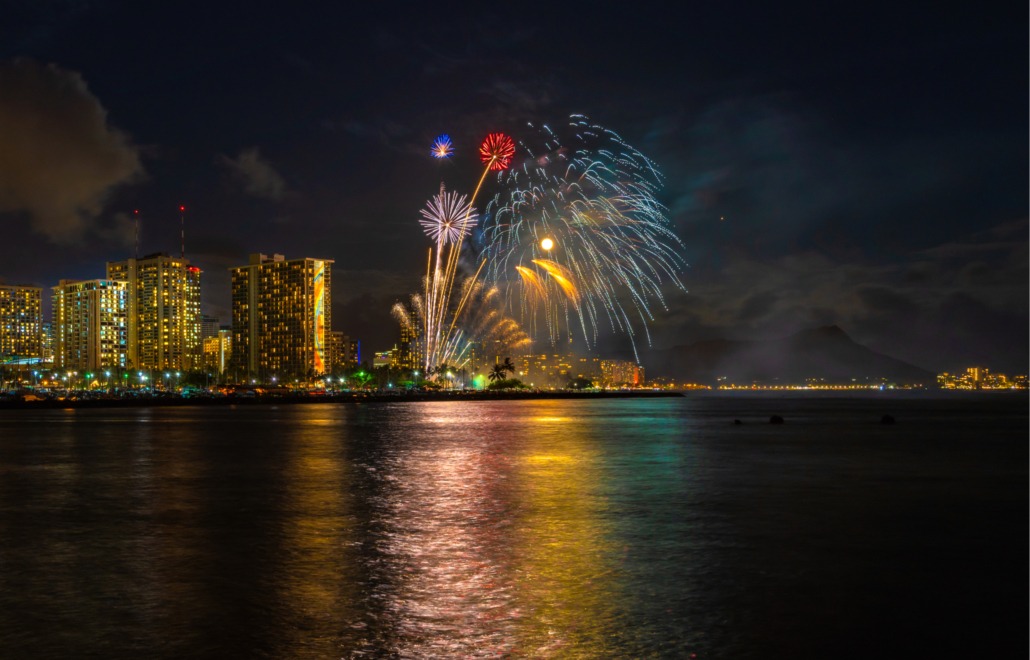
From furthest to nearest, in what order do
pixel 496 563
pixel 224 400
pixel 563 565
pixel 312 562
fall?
pixel 224 400, pixel 312 562, pixel 496 563, pixel 563 565

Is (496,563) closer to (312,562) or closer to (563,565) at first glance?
(563,565)

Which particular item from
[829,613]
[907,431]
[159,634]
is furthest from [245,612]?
[907,431]

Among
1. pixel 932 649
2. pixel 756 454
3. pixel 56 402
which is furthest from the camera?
pixel 56 402

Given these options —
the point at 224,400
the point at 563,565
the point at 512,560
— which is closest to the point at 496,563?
the point at 512,560

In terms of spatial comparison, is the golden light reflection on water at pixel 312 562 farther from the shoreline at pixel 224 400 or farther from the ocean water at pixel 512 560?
the shoreline at pixel 224 400

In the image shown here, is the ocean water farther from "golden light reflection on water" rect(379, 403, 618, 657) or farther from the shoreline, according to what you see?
the shoreline

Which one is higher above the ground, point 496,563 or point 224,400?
point 496,563

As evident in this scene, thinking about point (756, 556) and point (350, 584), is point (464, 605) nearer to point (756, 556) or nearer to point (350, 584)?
point (350, 584)

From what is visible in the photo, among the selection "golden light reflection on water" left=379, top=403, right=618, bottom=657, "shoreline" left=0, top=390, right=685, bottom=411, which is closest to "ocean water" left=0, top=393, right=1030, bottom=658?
"golden light reflection on water" left=379, top=403, right=618, bottom=657
